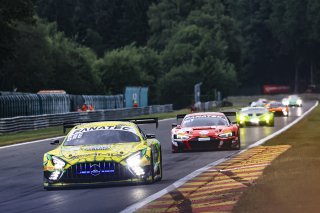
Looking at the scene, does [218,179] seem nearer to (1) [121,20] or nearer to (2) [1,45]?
(2) [1,45]

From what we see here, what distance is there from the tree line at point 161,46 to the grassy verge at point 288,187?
34.4 m

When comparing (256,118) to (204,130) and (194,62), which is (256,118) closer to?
(204,130)

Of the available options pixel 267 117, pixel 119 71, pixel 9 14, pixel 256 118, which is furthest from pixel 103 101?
pixel 119 71

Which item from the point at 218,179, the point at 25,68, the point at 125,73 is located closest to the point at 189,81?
the point at 125,73

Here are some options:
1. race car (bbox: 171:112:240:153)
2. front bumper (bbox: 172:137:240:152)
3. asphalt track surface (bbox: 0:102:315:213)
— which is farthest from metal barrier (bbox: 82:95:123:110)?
asphalt track surface (bbox: 0:102:315:213)

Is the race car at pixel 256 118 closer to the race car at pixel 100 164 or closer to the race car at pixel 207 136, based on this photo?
the race car at pixel 207 136

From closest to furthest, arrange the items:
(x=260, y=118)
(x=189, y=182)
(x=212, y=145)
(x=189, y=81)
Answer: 1. (x=189, y=182)
2. (x=212, y=145)
3. (x=260, y=118)
4. (x=189, y=81)

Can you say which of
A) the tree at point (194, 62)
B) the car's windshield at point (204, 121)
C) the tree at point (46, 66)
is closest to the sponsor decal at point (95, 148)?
the car's windshield at point (204, 121)

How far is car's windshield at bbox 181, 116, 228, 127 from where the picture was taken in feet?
89.8

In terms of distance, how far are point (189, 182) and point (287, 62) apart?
170995 mm

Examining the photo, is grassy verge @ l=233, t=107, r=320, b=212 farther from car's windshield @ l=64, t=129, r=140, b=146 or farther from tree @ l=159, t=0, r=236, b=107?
tree @ l=159, t=0, r=236, b=107

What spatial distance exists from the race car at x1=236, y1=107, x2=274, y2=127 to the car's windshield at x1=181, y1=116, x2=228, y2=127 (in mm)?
18061

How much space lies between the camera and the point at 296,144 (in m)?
28.8

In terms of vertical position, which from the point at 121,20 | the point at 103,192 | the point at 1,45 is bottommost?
the point at 103,192
